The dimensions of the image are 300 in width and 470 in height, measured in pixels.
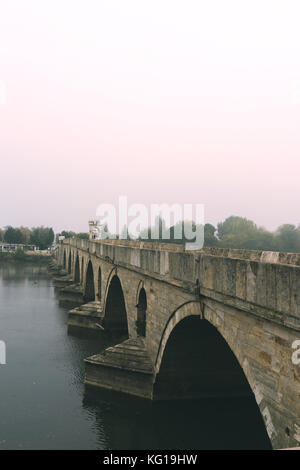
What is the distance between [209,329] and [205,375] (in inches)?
90.7

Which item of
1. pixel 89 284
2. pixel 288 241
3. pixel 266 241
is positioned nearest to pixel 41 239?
pixel 266 241

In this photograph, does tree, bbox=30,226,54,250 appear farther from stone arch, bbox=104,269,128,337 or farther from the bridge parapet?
the bridge parapet

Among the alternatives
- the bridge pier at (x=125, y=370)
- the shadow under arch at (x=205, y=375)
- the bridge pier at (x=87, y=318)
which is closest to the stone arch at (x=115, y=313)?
the bridge pier at (x=87, y=318)

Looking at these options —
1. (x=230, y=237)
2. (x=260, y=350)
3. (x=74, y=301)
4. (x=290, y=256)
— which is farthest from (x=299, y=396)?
(x=230, y=237)

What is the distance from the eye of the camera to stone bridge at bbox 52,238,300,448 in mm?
6953

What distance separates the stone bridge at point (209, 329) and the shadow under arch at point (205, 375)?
0.04 m

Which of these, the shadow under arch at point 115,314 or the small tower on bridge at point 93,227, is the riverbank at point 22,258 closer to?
the small tower on bridge at point 93,227

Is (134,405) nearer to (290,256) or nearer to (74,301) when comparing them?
(290,256)

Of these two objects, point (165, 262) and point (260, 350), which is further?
point (165, 262)

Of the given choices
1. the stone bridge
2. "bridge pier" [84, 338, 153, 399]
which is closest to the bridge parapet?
the stone bridge

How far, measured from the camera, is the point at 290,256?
815 centimetres

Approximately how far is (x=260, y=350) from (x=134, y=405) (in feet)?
28.7

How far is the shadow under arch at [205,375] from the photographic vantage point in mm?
14250
